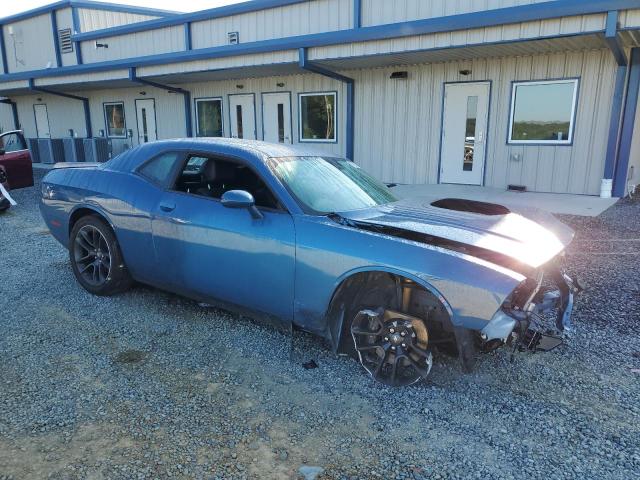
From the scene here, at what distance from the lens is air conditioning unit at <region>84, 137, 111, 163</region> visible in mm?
17453

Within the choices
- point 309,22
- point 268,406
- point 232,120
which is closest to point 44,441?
point 268,406

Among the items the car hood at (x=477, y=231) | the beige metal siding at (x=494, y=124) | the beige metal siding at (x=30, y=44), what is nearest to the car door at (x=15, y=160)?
the beige metal siding at (x=494, y=124)

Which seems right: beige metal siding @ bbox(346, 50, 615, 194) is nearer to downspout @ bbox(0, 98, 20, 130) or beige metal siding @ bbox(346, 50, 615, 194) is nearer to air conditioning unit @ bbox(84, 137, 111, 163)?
air conditioning unit @ bbox(84, 137, 111, 163)

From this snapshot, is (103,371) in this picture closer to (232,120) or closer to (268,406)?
(268,406)

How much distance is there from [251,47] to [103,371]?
983 centimetres

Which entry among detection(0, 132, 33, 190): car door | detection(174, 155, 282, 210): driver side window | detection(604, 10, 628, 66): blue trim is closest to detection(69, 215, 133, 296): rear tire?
detection(174, 155, 282, 210): driver side window

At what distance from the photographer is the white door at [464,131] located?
34.6ft

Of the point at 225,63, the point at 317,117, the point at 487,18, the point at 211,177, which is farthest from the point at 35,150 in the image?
the point at 211,177

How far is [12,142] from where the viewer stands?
9773mm

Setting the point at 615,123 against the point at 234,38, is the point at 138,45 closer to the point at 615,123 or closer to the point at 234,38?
the point at 234,38

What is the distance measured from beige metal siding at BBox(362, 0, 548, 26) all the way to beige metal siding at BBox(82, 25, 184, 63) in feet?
22.5

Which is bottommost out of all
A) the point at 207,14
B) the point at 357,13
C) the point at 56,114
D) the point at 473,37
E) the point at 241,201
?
the point at 241,201

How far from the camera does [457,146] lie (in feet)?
36.0

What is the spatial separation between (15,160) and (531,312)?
10.1 meters
